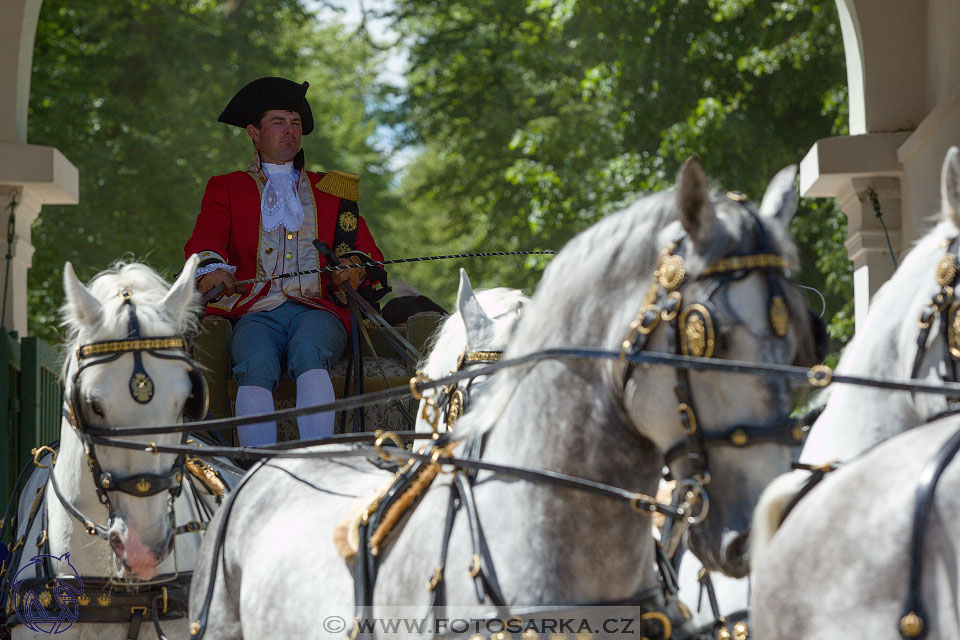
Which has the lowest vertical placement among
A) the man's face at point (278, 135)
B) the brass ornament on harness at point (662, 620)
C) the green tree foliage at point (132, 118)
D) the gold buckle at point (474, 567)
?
the brass ornament on harness at point (662, 620)

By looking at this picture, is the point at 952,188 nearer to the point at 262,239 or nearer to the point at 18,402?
the point at 262,239

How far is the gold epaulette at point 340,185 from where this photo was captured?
20.8 ft

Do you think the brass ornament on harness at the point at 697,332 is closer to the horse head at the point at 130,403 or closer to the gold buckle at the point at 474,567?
the gold buckle at the point at 474,567

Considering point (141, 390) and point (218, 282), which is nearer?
point (141, 390)

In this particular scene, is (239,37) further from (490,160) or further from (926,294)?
(926,294)

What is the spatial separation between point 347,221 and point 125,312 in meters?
1.84

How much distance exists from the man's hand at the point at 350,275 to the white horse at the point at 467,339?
2.51ft

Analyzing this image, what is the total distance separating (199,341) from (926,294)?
347 cm

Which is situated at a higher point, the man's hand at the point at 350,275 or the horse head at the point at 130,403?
the man's hand at the point at 350,275

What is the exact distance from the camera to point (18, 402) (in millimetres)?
8047

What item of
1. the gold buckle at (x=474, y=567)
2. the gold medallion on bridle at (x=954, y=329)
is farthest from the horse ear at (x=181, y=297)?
the gold medallion on bridle at (x=954, y=329)

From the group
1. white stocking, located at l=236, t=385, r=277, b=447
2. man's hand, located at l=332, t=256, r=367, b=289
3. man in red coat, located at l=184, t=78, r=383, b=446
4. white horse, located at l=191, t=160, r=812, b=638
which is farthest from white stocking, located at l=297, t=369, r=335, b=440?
white horse, located at l=191, t=160, r=812, b=638

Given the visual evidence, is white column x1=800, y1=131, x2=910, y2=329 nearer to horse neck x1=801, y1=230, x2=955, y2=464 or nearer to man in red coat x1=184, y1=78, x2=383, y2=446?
man in red coat x1=184, y1=78, x2=383, y2=446

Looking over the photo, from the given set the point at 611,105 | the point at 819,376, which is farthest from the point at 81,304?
the point at 611,105
